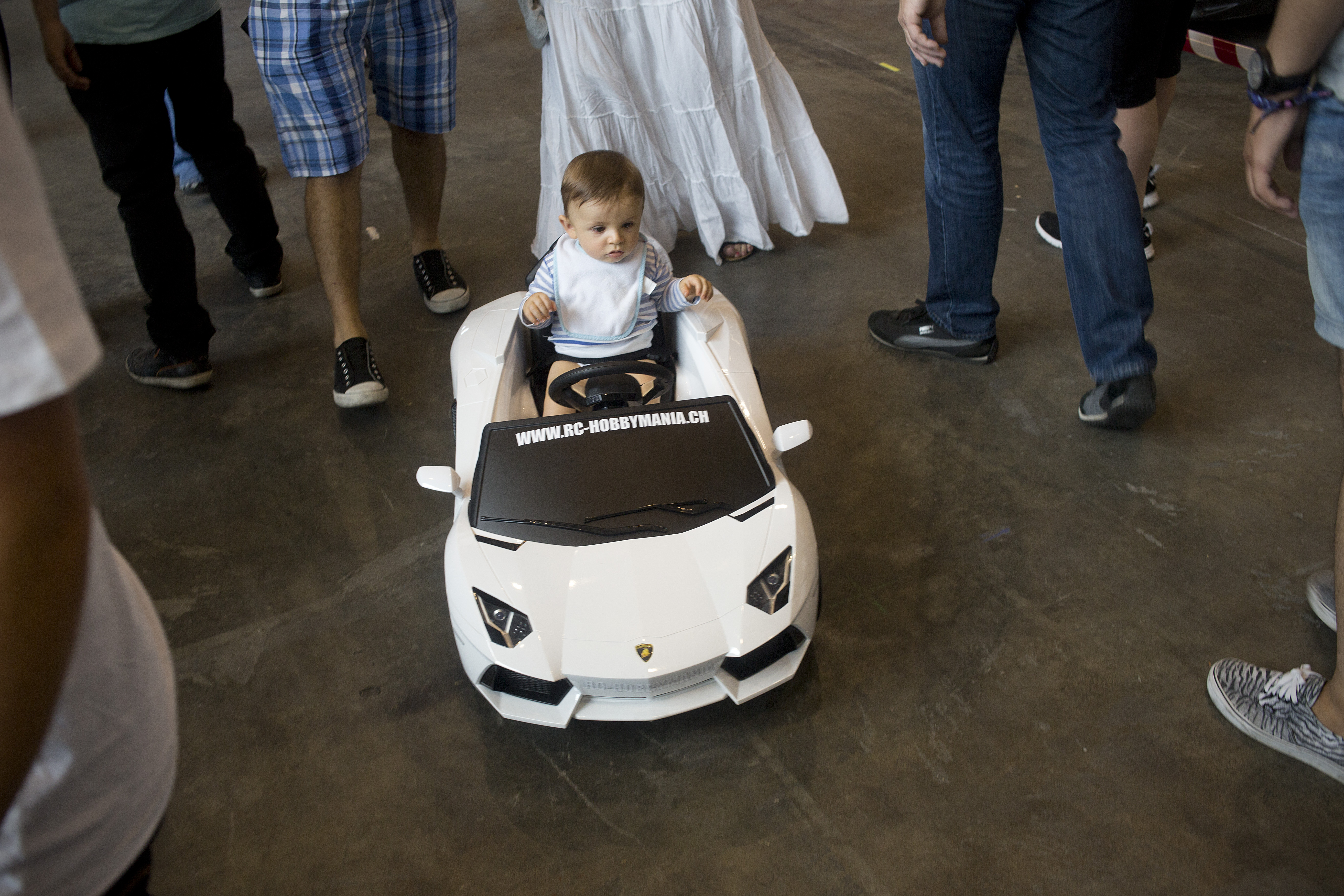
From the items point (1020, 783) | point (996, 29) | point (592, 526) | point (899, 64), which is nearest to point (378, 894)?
point (592, 526)

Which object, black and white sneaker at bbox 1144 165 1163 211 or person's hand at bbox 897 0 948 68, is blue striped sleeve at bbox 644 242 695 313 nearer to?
person's hand at bbox 897 0 948 68

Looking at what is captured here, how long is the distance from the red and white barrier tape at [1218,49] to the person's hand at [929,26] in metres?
2.12

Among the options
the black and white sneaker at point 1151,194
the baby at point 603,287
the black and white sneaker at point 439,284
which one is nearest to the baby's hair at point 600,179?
the baby at point 603,287

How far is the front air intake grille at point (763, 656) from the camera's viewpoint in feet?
5.10

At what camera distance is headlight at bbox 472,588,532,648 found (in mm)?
1508

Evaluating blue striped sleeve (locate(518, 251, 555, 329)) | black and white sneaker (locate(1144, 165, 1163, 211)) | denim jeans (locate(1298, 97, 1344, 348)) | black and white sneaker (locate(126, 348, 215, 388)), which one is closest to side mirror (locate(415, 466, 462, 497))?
blue striped sleeve (locate(518, 251, 555, 329))

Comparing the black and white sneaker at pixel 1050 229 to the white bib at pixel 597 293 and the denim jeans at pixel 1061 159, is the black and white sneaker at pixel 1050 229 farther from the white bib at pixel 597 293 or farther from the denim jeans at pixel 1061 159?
the white bib at pixel 597 293

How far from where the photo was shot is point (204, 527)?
7.18ft

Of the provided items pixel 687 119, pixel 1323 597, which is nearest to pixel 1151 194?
pixel 687 119

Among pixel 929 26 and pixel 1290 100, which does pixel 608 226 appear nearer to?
pixel 929 26

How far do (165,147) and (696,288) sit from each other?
4.83 ft

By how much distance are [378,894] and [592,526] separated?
2.22 ft

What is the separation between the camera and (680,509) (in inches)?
64.7

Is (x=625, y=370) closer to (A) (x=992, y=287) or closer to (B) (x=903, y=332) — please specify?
(B) (x=903, y=332)
